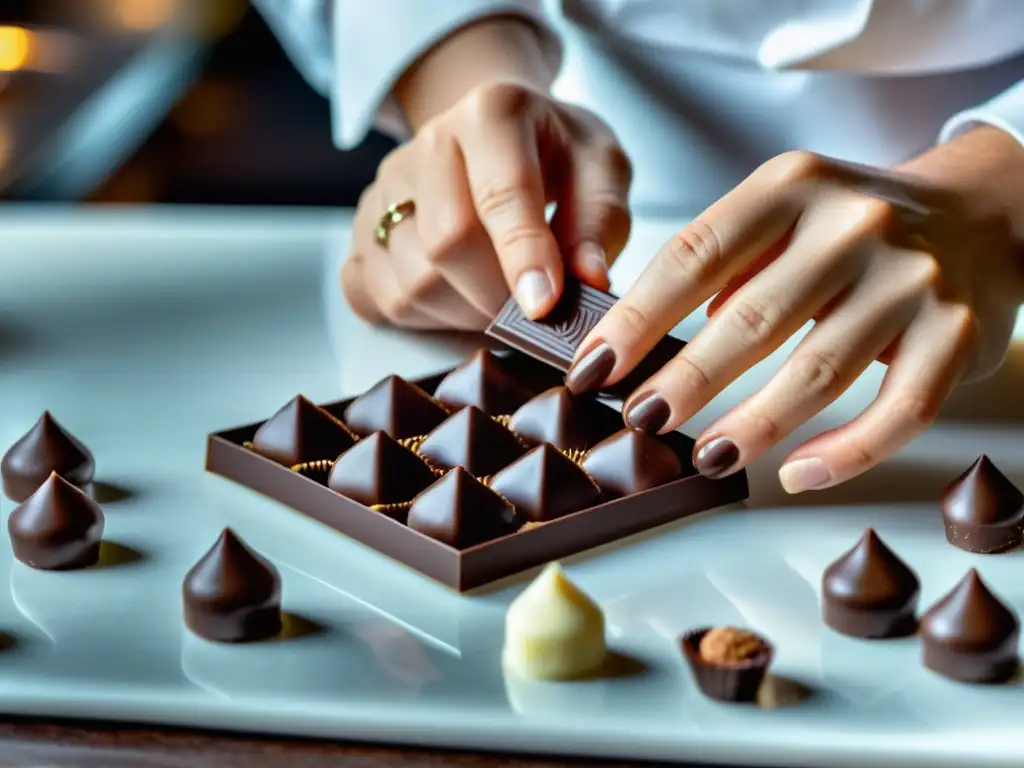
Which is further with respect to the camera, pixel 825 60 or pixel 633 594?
pixel 825 60

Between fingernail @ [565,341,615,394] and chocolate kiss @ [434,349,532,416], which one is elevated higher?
chocolate kiss @ [434,349,532,416]

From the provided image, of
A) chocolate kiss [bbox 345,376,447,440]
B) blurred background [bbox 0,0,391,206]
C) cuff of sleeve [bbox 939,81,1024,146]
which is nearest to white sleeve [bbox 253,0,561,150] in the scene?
cuff of sleeve [bbox 939,81,1024,146]

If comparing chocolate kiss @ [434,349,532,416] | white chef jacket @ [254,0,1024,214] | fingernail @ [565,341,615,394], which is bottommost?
fingernail @ [565,341,615,394]

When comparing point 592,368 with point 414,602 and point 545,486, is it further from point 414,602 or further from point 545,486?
point 414,602

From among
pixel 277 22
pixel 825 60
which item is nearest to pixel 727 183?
pixel 825 60

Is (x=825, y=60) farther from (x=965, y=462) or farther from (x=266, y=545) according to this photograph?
(x=266, y=545)

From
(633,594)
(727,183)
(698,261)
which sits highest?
(727,183)

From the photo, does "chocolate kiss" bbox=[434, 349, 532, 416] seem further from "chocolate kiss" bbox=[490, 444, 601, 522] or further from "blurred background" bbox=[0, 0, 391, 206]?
→ "blurred background" bbox=[0, 0, 391, 206]

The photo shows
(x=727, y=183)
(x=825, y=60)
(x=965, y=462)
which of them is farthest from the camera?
(x=727, y=183)
